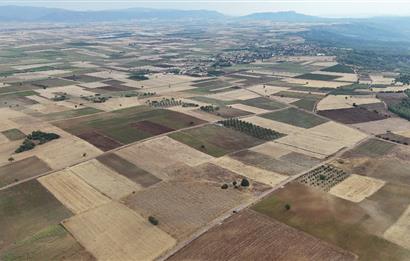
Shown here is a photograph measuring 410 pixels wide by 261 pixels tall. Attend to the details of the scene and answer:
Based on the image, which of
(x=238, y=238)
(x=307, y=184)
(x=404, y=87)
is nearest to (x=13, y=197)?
(x=238, y=238)

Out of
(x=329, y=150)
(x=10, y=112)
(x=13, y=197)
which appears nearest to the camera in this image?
(x=13, y=197)

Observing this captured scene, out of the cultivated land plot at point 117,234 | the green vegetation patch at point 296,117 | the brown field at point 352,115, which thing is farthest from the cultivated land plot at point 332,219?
the brown field at point 352,115

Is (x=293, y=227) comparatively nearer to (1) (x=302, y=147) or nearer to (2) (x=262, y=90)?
(1) (x=302, y=147)

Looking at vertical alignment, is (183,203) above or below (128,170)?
above

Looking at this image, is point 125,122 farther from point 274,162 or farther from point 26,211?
point 26,211

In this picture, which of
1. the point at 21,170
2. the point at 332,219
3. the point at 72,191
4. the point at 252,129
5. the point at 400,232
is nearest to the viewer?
the point at 400,232

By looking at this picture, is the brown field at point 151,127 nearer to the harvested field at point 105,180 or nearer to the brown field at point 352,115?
the harvested field at point 105,180

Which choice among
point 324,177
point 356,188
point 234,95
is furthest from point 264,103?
point 356,188
